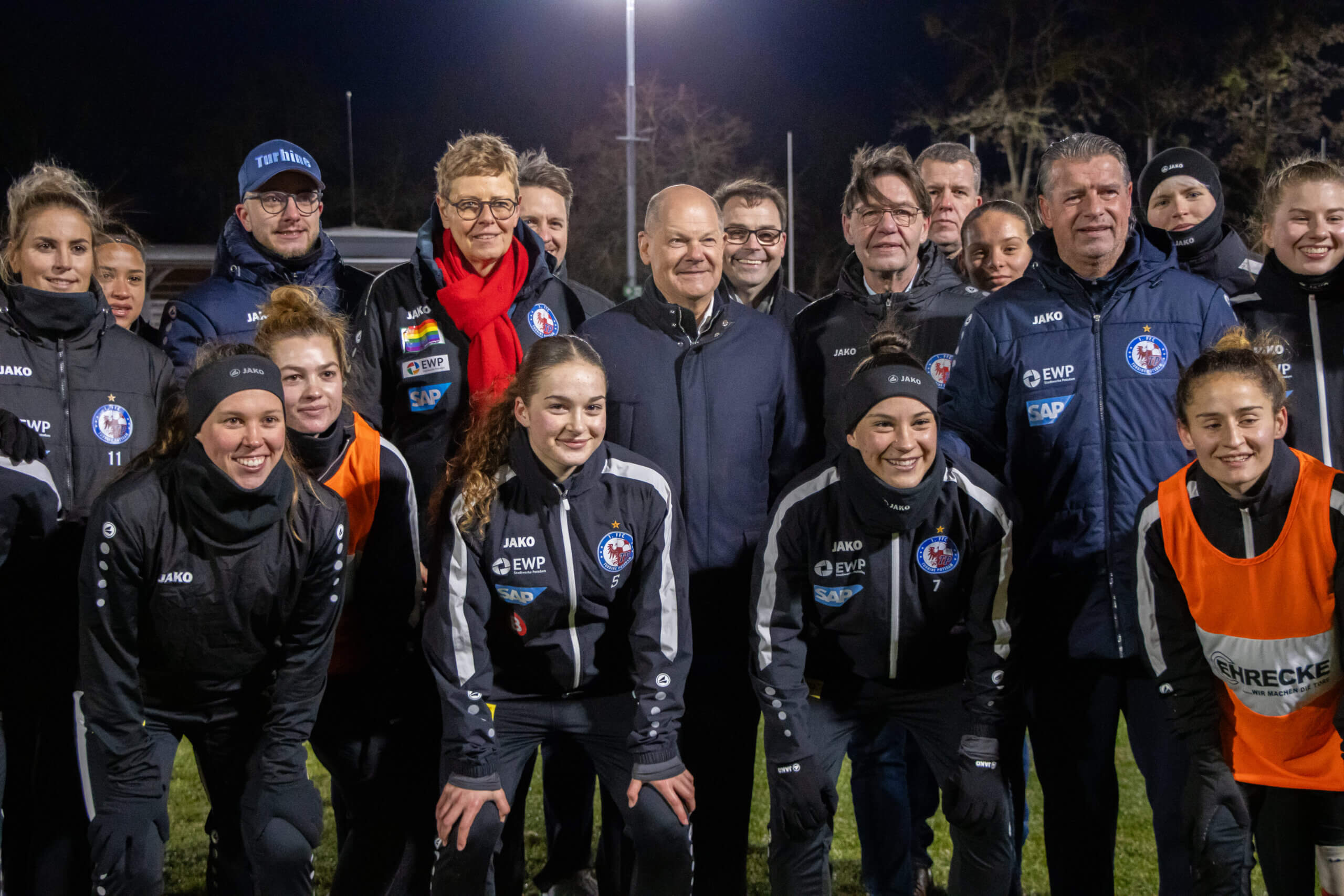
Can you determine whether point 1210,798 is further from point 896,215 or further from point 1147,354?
point 896,215

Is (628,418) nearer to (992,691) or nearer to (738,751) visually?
(738,751)

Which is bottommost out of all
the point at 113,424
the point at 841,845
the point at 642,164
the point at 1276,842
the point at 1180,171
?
the point at 841,845

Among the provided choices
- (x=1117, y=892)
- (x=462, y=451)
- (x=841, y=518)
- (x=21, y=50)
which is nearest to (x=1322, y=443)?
(x=841, y=518)

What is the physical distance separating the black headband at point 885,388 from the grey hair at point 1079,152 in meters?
0.83

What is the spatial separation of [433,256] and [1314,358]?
3060mm

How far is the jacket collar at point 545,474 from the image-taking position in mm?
Answer: 3562

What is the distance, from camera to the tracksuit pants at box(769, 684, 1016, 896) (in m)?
3.48

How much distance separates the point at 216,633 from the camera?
3.35 meters

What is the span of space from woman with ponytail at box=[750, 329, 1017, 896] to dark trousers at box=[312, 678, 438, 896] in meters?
1.14

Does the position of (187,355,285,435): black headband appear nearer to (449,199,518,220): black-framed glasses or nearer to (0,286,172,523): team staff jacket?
(0,286,172,523): team staff jacket

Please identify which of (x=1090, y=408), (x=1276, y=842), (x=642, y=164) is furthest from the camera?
(x=642, y=164)

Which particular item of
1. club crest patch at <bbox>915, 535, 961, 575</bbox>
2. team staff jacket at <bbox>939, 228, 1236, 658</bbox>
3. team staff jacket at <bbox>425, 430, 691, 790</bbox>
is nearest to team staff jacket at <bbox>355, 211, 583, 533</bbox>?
team staff jacket at <bbox>425, 430, 691, 790</bbox>

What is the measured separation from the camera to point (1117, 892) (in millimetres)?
4230

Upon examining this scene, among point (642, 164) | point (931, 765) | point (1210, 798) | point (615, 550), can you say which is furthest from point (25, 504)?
point (642, 164)
